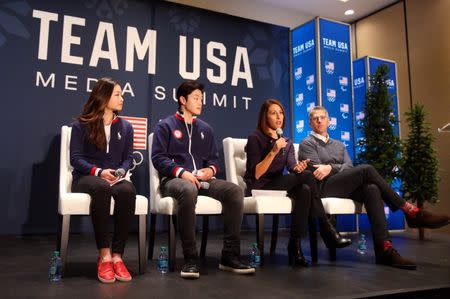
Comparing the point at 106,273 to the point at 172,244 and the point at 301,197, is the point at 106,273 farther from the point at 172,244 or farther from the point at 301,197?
the point at 301,197

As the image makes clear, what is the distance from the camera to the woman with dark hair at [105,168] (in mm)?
2111

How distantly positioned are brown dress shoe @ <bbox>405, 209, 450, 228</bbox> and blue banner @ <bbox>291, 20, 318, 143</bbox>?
271 centimetres

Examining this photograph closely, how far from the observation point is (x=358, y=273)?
231 cm

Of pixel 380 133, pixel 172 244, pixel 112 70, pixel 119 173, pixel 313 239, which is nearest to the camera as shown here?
pixel 119 173

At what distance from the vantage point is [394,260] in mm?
2512

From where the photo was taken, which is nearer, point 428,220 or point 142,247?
point 142,247

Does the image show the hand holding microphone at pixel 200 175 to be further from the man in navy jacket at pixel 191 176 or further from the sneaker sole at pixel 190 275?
the sneaker sole at pixel 190 275

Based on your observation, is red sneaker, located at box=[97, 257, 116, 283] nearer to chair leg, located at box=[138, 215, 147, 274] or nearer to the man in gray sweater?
chair leg, located at box=[138, 215, 147, 274]

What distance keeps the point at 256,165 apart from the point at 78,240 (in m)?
2.07

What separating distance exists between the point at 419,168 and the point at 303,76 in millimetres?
1964

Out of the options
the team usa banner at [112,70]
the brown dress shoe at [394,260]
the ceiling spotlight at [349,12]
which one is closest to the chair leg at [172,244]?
the brown dress shoe at [394,260]

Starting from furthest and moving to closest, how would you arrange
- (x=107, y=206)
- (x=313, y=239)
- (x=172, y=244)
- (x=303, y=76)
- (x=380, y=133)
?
(x=303, y=76) < (x=380, y=133) < (x=313, y=239) < (x=172, y=244) < (x=107, y=206)

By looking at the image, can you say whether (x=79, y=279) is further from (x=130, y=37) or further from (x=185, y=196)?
(x=130, y=37)

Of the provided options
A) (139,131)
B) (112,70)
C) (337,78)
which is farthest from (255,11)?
(139,131)
